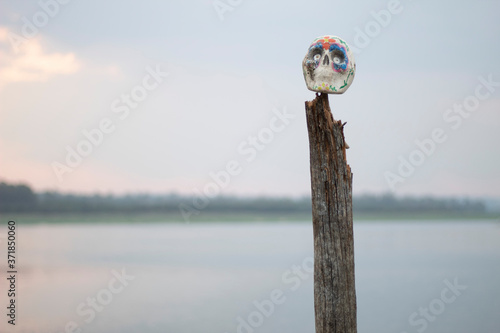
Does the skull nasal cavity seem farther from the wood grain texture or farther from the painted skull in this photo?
the wood grain texture

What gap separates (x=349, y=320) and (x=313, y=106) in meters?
2.24

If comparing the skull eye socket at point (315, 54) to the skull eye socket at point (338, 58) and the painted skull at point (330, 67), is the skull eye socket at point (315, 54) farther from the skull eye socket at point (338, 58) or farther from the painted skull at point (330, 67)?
the skull eye socket at point (338, 58)

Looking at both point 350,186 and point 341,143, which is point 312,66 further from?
point 350,186

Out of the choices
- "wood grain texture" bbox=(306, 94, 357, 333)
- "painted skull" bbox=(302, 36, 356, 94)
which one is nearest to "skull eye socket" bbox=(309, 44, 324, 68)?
"painted skull" bbox=(302, 36, 356, 94)

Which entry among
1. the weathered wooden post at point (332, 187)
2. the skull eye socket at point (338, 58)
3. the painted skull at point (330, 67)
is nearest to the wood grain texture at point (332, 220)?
the weathered wooden post at point (332, 187)

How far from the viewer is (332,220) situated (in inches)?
248

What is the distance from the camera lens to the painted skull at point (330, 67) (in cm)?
627

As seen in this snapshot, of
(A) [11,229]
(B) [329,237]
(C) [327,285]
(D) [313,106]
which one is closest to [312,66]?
(D) [313,106]

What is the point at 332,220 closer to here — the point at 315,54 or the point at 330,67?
the point at 330,67

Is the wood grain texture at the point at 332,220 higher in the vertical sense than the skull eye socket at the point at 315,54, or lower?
lower

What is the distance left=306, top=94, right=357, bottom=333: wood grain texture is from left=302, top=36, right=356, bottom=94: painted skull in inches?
5.5

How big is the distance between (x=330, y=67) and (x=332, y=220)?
5.15 feet

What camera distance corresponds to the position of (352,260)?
636 centimetres

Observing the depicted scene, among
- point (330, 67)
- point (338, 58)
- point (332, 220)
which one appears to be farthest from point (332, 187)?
point (338, 58)
